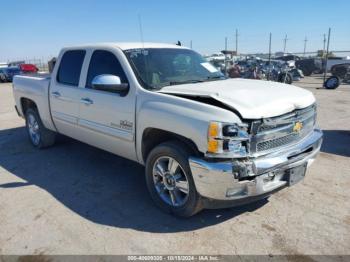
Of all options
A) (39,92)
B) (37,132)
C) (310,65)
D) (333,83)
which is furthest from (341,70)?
(39,92)

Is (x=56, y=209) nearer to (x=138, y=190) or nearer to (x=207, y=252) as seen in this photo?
(x=138, y=190)

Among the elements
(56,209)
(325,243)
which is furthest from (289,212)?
(56,209)

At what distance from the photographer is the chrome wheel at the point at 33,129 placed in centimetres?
651

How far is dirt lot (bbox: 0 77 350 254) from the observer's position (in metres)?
3.19

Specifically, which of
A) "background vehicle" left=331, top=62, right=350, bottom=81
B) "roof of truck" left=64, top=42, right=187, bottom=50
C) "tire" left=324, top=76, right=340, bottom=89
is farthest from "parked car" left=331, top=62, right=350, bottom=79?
"roof of truck" left=64, top=42, right=187, bottom=50

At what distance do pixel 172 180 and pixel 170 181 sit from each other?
52 millimetres

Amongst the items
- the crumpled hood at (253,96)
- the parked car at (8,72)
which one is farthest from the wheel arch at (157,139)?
the parked car at (8,72)

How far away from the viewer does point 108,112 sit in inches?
169

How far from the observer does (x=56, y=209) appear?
4.00 meters

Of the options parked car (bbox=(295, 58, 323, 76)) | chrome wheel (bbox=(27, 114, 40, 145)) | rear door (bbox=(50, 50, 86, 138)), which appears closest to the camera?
rear door (bbox=(50, 50, 86, 138))

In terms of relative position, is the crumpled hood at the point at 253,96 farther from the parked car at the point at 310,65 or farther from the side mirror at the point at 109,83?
the parked car at the point at 310,65

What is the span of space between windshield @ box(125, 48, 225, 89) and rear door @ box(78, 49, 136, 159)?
8.6 inches

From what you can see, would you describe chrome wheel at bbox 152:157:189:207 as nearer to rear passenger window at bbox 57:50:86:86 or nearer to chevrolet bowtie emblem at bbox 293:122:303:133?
chevrolet bowtie emblem at bbox 293:122:303:133

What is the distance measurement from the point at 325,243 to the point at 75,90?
12.5 feet
